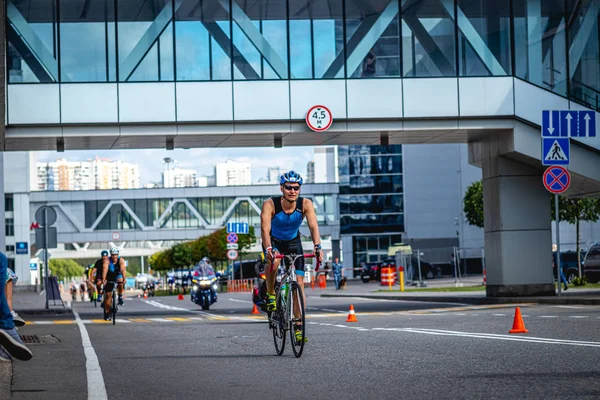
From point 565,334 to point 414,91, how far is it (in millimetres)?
13768

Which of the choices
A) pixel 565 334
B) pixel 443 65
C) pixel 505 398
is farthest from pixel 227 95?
pixel 505 398

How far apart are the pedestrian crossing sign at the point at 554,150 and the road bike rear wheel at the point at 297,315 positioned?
1421 centimetres

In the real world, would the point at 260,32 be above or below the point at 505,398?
above

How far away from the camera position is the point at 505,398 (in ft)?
22.0

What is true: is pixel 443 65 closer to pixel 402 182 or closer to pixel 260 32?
pixel 260 32

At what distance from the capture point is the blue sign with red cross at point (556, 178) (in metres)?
23.2

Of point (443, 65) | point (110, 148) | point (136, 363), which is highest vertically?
point (443, 65)

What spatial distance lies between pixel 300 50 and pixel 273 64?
2.60ft

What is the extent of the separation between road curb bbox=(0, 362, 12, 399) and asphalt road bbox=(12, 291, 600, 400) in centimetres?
7

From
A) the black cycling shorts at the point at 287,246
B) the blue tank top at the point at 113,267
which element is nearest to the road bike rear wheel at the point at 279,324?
the black cycling shorts at the point at 287,246

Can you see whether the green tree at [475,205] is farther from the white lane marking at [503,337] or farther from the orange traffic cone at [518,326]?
the orange traffic cone at [518,326]

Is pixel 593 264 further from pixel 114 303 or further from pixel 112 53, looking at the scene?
pixel 114 303

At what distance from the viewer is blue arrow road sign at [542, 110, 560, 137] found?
77.4ft

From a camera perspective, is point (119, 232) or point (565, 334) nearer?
point (565, 334)
